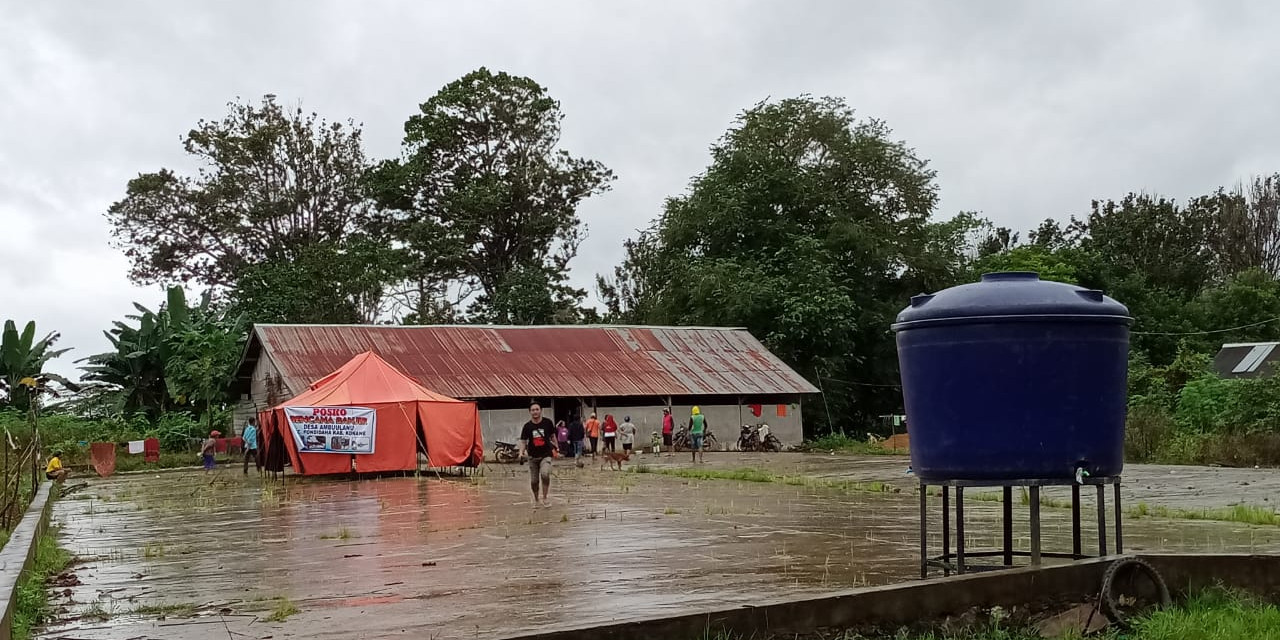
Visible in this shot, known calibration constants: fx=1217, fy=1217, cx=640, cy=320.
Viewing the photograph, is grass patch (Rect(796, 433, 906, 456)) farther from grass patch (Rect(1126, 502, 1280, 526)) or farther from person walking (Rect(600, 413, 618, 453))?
grass patch (Rect(1126, 502, 1280, 526))

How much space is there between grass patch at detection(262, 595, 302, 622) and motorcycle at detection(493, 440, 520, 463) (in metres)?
25.4

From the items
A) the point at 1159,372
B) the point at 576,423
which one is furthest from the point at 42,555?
the point at 1159,372

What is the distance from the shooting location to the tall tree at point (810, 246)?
45500mm

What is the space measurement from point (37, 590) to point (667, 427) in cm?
2850

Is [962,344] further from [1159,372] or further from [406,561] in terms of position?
[1159,372]

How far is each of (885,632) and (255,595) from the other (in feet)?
14.1

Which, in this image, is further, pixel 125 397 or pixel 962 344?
pixel 125 397

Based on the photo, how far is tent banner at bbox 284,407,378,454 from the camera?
24.0 metres

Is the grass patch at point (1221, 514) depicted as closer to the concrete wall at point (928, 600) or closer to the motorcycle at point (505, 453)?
the concrete wall at point (928, 600)

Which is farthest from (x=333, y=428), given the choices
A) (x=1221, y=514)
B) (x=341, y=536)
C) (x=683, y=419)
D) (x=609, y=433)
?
(x=1221, y=514)

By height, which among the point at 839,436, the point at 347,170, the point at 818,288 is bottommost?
the point at 839,436

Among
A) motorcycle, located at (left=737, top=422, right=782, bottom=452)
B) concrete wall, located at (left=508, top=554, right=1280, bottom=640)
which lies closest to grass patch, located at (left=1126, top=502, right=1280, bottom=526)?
concrete wall, located at (left=508, top=554, right=1280, bottom=640)

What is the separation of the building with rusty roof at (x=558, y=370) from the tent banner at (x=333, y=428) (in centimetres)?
909

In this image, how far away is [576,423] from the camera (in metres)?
29.4
